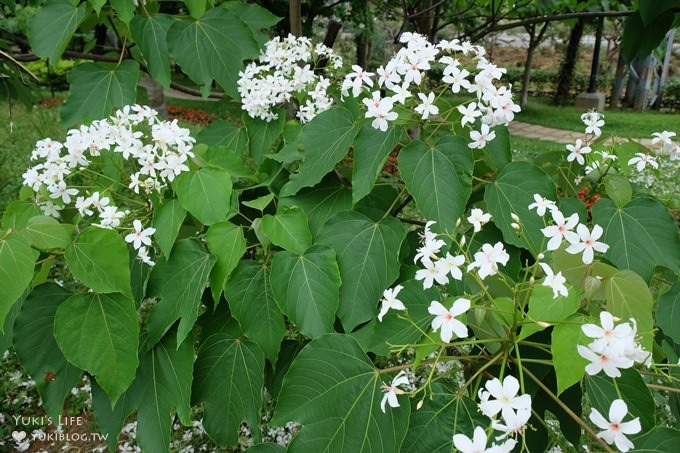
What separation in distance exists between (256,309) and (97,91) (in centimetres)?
84

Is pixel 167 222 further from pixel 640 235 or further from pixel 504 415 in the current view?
pixel 640 235

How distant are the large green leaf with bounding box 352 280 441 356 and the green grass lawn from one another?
1083 centimetres

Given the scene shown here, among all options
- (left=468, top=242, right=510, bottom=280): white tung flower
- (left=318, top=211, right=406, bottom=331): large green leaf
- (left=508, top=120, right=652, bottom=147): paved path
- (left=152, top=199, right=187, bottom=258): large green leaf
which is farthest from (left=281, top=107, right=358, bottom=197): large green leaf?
(left=508, top=120, right=652, bottom=147): paved path

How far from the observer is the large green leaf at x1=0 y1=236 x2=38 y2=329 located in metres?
0.94

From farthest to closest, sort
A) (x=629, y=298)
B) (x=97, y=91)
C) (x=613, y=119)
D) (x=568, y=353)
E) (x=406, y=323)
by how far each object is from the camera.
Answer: (x=613, y=119) → (x=97, y=91) → (x=406, y=323) → (x=629, y=298) → (x=568, y=353)

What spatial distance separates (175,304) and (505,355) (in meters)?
0.64

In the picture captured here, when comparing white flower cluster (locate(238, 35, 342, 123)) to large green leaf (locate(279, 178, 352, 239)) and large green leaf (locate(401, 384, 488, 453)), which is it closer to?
large green leaf (locate(279, 178, 352, 239))

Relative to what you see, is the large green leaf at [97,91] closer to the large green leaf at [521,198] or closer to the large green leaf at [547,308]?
the large green leaf at [521,198]

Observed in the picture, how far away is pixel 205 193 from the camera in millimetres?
1170

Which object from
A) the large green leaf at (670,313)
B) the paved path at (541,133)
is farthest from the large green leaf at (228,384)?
the paved path at (541,133)

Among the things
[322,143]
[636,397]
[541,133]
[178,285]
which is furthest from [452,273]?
[541,133]

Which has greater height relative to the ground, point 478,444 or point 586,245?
point 586,245

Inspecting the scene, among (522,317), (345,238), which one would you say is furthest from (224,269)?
(522,317)

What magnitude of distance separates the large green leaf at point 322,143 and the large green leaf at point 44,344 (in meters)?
0.52
